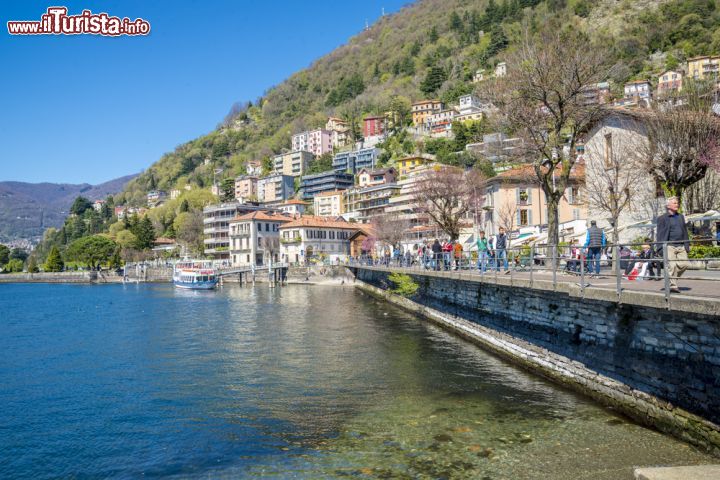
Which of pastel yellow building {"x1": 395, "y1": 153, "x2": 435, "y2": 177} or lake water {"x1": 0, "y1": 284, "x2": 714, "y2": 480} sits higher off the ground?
pastel yellow building {"x1": 395, "y1": 153, "x2": 435, "y2": 177}

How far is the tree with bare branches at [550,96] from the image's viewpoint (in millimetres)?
20875

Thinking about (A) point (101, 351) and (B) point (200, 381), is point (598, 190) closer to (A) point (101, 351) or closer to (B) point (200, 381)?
(B) point (200, 381)

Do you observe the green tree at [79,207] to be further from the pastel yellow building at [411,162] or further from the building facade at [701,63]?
the building facade at [701,63]

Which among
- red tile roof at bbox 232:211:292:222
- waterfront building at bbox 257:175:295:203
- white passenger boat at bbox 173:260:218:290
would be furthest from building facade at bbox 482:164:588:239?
waterfront building at bbox 257:175:295:203

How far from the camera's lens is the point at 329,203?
129250mm

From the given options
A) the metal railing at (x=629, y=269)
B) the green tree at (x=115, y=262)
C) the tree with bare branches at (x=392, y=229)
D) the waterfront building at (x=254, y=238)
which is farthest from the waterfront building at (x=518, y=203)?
the green tree at (x=115, y=262)

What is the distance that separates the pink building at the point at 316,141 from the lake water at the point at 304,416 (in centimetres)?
15556

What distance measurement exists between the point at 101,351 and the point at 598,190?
91.1 feet

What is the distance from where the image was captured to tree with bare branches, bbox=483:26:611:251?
822 inches

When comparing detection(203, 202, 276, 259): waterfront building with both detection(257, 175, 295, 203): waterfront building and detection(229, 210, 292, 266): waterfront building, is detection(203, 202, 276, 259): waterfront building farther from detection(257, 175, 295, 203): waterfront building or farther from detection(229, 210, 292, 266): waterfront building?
detection(257, 175, 295, 203): waterfront building

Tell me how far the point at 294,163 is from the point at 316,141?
13609 mm

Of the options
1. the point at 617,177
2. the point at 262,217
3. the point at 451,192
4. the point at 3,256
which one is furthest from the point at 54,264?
the point at 617,177

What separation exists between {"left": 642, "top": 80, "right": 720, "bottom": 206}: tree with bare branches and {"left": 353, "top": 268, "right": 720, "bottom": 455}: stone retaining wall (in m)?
9.84

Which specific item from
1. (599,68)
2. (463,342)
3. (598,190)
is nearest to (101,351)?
(463,342)
